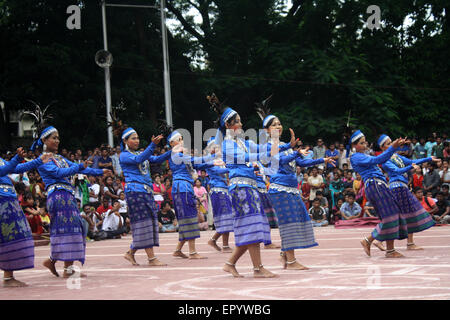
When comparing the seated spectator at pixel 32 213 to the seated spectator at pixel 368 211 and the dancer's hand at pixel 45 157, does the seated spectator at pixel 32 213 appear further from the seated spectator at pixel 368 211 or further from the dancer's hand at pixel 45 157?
the seated spectator at pixel 368 211

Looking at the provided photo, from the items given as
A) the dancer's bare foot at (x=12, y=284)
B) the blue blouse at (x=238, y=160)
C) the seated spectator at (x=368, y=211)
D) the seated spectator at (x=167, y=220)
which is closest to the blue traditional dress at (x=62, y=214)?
the dancer's bare foot at (x=12, y=284)

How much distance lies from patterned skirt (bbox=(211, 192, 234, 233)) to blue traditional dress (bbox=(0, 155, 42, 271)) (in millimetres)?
4387

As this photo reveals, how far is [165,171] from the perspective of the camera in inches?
886

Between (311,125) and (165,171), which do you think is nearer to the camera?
(165,171)

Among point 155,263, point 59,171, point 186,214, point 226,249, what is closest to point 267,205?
point 226,249

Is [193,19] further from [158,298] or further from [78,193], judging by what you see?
[158,298]

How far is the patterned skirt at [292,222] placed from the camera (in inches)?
348

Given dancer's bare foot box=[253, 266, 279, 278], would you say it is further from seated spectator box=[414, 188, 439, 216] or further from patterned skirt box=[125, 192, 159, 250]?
seated spectator box=[414, 188, 439, 216]

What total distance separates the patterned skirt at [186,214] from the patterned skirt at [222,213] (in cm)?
87

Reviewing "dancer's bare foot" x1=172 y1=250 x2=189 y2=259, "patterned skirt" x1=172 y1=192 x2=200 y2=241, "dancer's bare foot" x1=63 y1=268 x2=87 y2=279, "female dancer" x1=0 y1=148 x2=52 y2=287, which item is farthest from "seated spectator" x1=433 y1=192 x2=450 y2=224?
"female dancer" x1=0 y1=148 x2=52 y2=287
